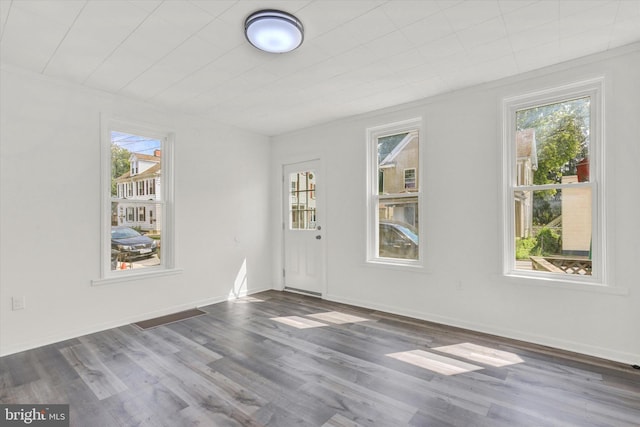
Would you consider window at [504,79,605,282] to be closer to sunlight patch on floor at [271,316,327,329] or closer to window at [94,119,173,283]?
sunlight patch on floor at [271,316,327,329]

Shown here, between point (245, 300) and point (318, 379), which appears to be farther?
point (245, 300)

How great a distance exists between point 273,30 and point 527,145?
271 centimetres

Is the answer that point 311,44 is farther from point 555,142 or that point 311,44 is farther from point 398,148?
point 555,142

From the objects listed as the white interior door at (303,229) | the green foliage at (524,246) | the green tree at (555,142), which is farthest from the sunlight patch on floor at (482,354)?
the white interior door at (303,229)

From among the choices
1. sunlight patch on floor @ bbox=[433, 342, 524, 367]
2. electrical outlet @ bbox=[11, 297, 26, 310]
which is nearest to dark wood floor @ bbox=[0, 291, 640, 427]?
sunlight patch on floor @ bbox=[433, 342, 524, 367]

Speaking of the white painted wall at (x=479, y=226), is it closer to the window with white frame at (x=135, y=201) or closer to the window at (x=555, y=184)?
the window at (x=555, y=184)

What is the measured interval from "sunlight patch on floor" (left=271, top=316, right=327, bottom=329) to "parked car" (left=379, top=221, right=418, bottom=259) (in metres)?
1.32

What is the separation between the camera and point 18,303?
9.64ft

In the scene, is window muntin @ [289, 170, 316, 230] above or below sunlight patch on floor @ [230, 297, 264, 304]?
above

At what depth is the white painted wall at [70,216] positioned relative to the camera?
2.92m

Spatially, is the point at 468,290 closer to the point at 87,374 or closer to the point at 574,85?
the point at 574,85

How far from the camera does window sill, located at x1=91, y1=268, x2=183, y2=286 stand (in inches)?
136

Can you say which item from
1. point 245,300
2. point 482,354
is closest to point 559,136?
→ point 482,354

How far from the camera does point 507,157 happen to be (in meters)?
3.32
